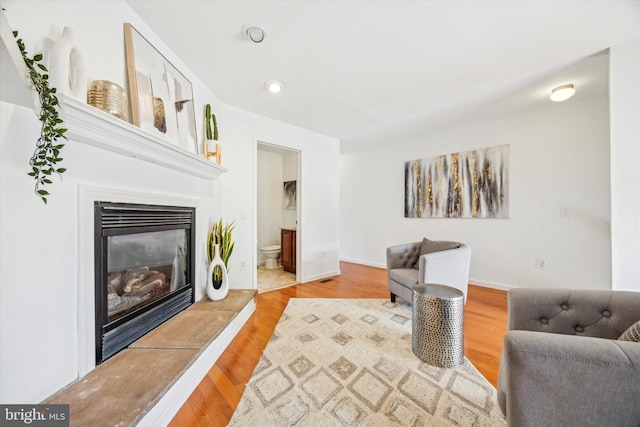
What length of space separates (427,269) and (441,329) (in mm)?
612

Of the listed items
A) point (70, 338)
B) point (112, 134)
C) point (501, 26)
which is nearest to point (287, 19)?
point (112, 134)

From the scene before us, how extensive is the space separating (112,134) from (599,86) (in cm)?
409

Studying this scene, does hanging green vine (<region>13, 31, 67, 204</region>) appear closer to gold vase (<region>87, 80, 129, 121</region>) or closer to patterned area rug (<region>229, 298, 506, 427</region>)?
gold vase (<region>87, 80, 129, 121</region>)

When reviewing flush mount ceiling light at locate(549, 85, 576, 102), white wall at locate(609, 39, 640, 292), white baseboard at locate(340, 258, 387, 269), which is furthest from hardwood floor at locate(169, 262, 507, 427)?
flush mount ceiling light at locate(549, 85, 576, 102)

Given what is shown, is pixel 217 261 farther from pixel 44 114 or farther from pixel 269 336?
pixel 44 114

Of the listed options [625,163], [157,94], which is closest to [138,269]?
[157,94]

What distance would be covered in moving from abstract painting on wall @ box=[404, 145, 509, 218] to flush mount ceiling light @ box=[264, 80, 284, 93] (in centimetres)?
266

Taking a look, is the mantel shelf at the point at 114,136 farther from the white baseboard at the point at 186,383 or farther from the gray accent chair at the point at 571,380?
the gray accent chair at the point at 571,380

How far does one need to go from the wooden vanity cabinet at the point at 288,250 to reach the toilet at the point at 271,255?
0.14m

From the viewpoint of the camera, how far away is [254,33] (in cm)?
153

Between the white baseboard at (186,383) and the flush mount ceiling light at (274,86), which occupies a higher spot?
the flush mount ceiling light at (274,86)

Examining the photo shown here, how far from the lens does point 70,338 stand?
1.04 m

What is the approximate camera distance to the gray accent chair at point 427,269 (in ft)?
6.78

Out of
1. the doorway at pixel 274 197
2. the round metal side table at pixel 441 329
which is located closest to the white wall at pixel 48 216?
the round metal side table at pixel 441 329
